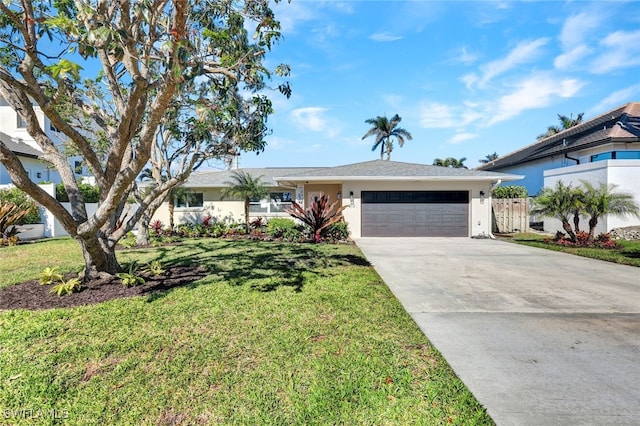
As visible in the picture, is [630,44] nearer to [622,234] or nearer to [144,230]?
[622,234]

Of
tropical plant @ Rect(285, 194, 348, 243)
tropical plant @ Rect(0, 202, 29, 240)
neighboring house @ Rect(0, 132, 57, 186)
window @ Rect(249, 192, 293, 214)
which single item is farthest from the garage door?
neighboring house @ Rect(0, 132, 57, 186)

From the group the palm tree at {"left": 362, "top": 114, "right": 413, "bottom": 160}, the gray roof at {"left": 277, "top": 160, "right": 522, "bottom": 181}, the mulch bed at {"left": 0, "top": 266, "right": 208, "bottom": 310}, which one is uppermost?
the palm tree at {"left": 362, "top": 114, "right": 413, "bottom": 160}

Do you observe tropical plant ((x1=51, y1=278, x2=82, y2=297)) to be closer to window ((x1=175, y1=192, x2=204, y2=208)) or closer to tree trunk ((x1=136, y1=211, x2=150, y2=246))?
tree trunk ((x1=136, y1=211, x2=150, y2=246))

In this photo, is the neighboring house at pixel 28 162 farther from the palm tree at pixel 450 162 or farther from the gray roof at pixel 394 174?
the palm tree at pixel 450 162

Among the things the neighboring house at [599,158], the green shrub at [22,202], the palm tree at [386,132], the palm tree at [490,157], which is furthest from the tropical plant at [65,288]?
the palm tree at [490,157]

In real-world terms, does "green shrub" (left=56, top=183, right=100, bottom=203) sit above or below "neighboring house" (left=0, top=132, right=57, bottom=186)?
below

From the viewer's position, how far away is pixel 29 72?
14.4ft

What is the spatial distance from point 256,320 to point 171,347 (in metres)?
1.11

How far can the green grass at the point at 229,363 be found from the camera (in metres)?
2.55

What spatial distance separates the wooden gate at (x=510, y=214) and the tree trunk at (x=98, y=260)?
1664 centimetres

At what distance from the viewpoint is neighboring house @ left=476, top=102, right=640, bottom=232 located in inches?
529

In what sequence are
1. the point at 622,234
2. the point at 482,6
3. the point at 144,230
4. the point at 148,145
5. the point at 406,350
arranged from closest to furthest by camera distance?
the point at 406,350, the point at 148,145, the point at 482,6, the point at 144,230, the point at 622,234

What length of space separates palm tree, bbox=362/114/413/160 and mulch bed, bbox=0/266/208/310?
111 feet

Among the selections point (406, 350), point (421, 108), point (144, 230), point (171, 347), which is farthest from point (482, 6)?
point (144, 230)
